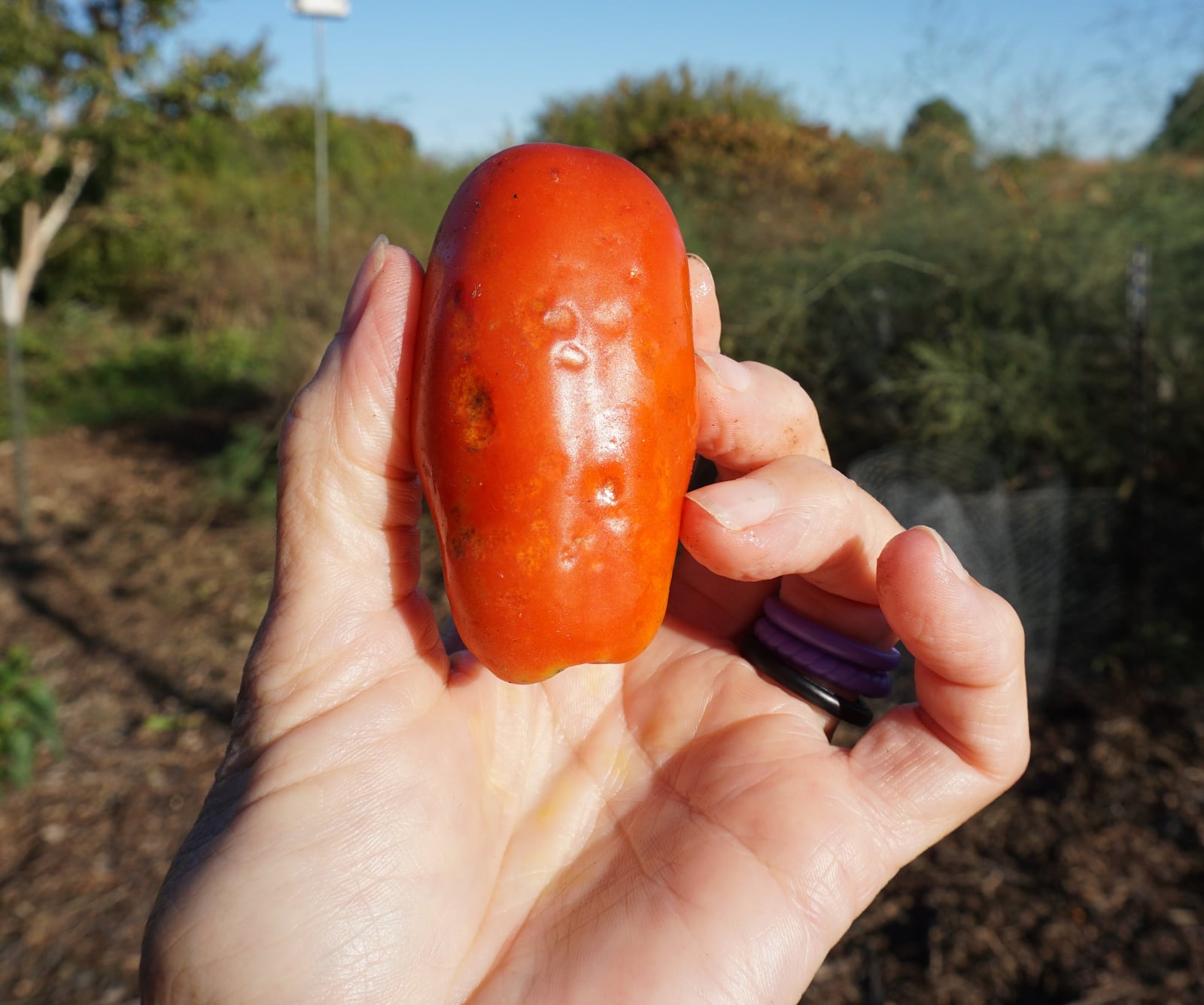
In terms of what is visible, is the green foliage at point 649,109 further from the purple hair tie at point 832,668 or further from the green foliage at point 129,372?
the purple hair tie at point 832,668

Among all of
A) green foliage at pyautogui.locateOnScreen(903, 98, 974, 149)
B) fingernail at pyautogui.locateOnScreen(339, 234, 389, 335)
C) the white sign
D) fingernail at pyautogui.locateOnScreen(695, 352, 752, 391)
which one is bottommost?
fingernail at pyautogui.locateOnScreen(695, 352, 752, 391)

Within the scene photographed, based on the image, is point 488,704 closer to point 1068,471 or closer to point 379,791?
point 379,791

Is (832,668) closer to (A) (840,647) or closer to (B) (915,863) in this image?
(A) (840,647)

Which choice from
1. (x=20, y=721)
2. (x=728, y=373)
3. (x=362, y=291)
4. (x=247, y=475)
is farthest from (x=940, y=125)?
(x=20, y=721)

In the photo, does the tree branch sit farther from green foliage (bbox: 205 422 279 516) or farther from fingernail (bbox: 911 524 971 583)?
fingernail (bbox: 911 524 971 583)

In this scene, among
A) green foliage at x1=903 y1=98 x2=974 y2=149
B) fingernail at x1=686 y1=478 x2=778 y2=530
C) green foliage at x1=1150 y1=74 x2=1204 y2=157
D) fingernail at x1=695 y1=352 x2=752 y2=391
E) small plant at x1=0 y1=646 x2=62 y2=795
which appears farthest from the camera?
green foliage at x1=903 y1=98 x2=974 y2=149

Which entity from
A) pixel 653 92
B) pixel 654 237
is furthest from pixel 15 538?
pixel 654 237

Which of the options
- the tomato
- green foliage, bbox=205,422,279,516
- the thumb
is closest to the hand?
the thumb
